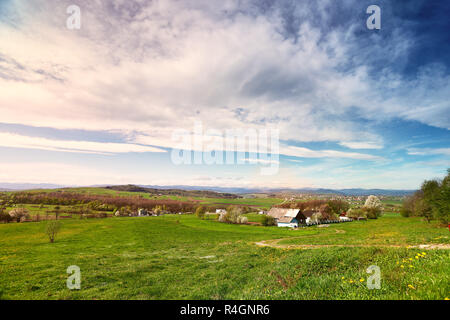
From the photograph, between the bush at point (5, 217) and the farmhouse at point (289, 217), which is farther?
the farmhouse at point (289, 217)

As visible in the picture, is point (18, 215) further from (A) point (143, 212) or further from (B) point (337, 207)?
(B) point (337, 207)

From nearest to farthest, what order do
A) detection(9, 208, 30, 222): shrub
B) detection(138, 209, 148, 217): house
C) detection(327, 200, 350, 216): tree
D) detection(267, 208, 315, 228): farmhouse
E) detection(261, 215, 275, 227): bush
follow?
detection(9, 208, 30, 222): shrub
detection(261, 215, 275, 227): bush
detection(267, 208, 315, 228): farmhouse
detection(327, 200, 350, 216): tree
detection(138, 209, 148, 217): house

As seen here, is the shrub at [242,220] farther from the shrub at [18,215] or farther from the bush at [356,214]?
the shrub at [18,215]

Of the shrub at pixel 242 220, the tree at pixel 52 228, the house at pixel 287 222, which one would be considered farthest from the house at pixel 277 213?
the tree at pixel 52 228

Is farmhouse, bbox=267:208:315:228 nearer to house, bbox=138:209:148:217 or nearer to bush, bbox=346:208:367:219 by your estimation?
bush, bbox=346:208:367:219

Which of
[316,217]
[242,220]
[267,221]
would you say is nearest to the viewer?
[267,221]

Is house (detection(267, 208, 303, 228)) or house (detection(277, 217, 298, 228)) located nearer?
house (detection(277, 217, 298, 228))

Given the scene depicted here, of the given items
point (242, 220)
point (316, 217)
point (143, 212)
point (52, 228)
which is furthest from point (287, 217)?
point (143, 212)

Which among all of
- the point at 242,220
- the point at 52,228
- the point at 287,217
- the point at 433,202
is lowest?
the point at 242,220

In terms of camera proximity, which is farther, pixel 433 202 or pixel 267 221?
pixel 267 221

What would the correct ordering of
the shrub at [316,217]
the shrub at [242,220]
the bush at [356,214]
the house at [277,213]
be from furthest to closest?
the bush at [356,214] → the shrub at [316,217] → the house at [277,213] → the shrub at [242,220]

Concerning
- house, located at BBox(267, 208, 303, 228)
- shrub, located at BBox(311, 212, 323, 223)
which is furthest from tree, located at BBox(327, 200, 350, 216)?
house, located at BBox(267, 208, 303, 228)
